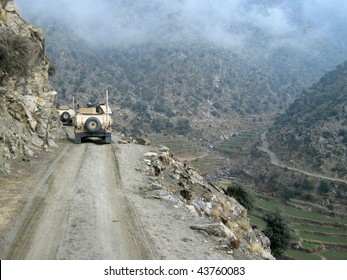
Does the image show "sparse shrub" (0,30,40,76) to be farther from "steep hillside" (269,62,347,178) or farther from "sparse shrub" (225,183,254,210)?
"steep hillside" (269,62,347,178)

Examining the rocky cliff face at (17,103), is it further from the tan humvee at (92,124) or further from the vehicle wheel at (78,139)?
the tan humvee at (92,124)

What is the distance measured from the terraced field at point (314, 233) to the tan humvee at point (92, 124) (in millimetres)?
28871

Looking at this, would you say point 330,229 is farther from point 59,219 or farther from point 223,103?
point 223,103

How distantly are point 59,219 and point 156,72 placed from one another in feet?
478

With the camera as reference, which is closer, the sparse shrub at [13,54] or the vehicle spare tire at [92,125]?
the sparse shrub at [13,54]

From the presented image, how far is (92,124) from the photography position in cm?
2684

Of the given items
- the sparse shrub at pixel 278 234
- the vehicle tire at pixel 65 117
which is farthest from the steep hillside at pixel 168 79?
the sparse shrub at pixel 278 234

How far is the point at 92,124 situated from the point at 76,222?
16.0 metres

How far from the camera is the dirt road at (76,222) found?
376 inches

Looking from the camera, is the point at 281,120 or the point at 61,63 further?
the point at 61,63

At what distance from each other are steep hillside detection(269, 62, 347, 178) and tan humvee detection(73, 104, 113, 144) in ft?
198

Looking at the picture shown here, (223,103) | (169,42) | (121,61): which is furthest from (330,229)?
(169,42)

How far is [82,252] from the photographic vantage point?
9.42 metres

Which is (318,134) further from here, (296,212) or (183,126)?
(183,126)
